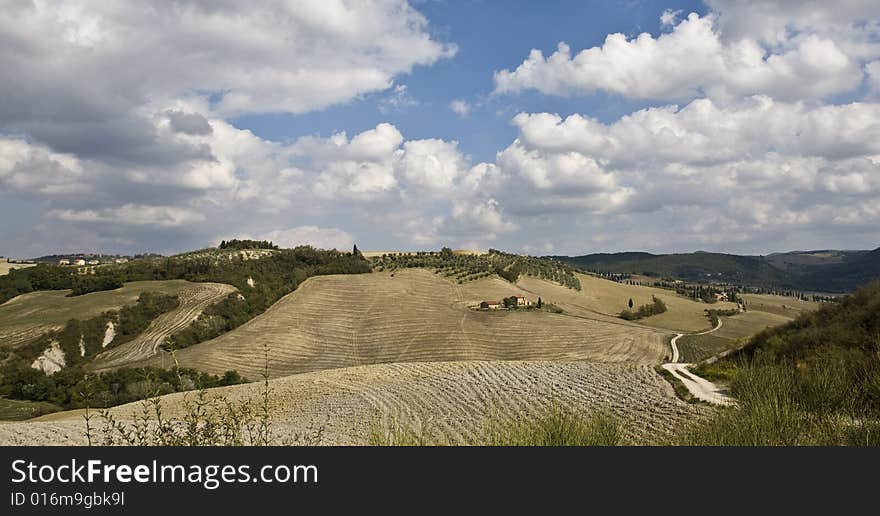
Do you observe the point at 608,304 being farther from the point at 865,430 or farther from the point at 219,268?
the point at 865,430

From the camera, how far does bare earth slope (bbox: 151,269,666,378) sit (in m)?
67.9

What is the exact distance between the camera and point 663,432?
49.1 feet

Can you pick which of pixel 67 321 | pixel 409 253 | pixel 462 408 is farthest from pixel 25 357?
pixel 409 253

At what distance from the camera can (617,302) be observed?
12300 cm

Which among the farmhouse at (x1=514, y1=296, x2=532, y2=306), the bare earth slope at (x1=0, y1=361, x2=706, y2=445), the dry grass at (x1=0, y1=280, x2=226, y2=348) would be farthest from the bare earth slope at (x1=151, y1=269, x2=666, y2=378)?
the bare earth slope at (x1=0, y1=361, x2=706, y2=445)

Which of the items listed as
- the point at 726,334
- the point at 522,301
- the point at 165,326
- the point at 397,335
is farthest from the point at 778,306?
the point at 165,326

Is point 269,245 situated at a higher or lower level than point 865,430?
higher

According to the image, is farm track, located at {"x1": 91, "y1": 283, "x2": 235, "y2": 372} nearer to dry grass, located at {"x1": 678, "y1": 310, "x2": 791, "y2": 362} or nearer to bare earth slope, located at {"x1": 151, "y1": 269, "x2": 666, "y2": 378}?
bare earth slope, located at {"x1": 151, "y1": 269, "x2": 666, "y2": 378}

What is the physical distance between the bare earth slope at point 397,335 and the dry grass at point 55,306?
1997cm

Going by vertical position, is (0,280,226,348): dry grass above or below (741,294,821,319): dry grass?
above

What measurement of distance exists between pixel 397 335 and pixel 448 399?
52.9 metres

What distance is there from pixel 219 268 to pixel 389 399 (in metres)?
99.6

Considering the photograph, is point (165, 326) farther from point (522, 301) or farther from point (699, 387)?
point (699, 387)

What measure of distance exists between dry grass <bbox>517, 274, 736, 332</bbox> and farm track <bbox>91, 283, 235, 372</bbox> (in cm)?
5964
